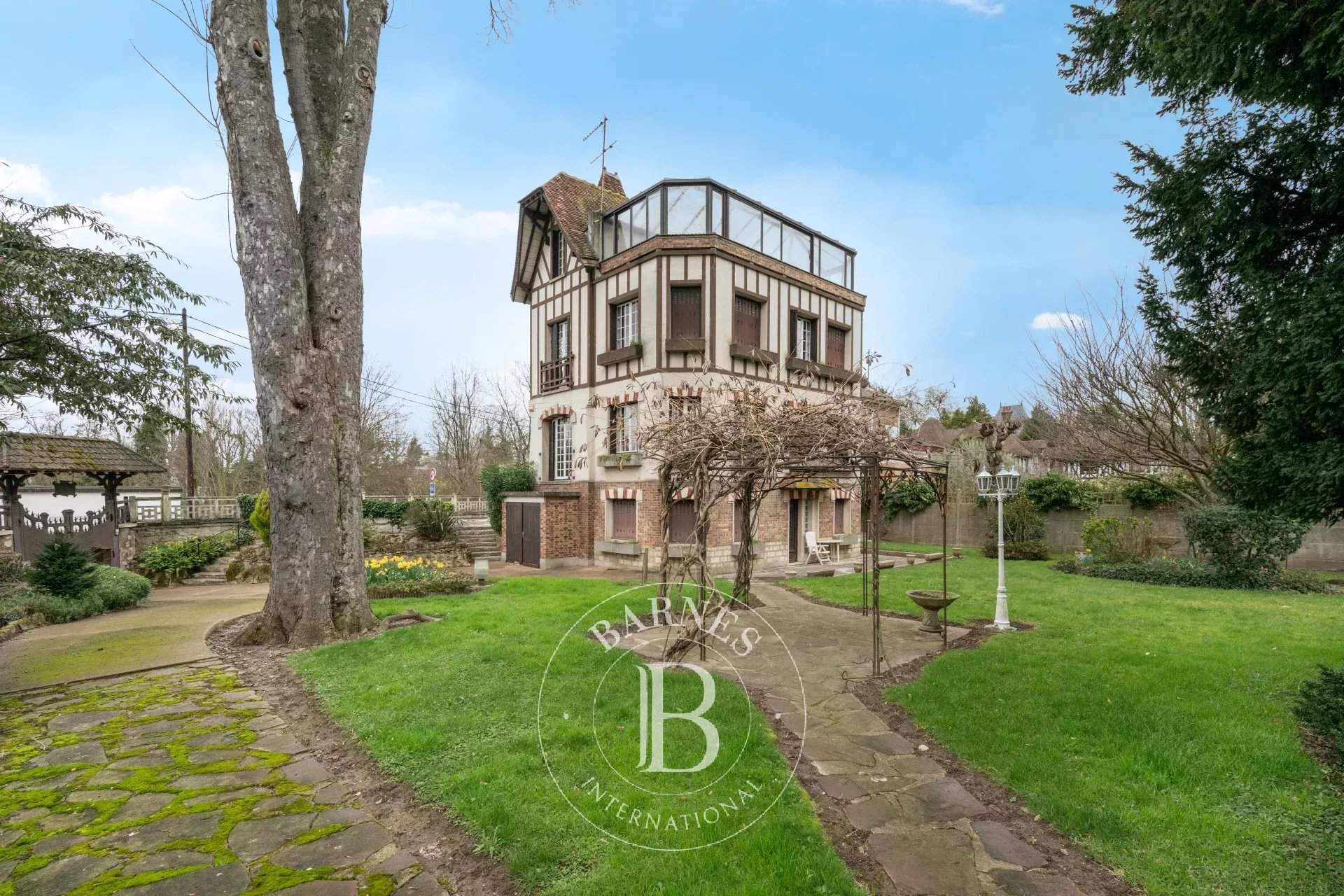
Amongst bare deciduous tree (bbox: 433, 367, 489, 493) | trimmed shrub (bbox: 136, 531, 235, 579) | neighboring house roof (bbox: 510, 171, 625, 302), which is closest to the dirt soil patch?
trimmed shrub (bbox: 136, 531, 235, 579)

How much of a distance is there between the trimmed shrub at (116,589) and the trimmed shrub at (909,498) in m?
19.6

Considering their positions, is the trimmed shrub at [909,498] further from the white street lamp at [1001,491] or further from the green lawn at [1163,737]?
the white street lamp at [1001,491]

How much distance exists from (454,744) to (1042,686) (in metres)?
5.04

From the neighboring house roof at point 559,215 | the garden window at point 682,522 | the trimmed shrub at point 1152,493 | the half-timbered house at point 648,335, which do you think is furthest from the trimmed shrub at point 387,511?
the trimmed shrub at point 1152,493

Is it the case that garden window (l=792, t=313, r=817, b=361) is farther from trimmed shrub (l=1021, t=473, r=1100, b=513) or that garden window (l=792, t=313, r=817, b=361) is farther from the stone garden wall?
the stone garden wall

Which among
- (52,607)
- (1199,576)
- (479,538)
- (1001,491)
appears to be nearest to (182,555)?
(52,607)

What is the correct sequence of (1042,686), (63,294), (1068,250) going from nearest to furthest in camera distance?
1. (1042,686)
2. (63,294)
3. (1068,250)

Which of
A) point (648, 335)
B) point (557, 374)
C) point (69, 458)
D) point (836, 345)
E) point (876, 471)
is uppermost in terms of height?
point (836, 345)

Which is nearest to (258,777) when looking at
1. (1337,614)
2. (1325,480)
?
(1325,480)

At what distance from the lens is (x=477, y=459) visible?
32750mm

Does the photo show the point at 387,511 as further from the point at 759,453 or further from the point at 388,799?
the point at 388,799

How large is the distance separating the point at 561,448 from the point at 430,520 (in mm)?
5114

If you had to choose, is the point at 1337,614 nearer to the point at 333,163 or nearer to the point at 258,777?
the point at 258,777

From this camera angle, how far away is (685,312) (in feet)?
46.8
